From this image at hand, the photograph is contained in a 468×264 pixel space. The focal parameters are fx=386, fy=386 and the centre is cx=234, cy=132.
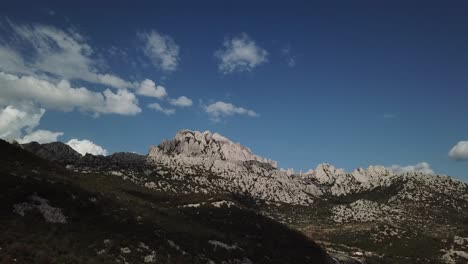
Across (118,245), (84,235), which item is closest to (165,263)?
(118,245)

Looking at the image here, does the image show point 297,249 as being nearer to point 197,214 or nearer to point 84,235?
point 197,214

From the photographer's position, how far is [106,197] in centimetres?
4897

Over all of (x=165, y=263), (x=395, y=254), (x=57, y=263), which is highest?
(x=395, y=254)

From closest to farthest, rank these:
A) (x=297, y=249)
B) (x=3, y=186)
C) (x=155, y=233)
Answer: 1. (x=3, y=186)
2. (x=155, y=233)
3. (x=297, y=249)

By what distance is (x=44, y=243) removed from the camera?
98.3ft

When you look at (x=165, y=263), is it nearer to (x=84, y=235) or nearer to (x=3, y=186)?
(x=84, y=235)

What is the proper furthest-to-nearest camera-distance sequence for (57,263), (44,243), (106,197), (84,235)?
(106,197), (84,235), (44,243), (57,263)

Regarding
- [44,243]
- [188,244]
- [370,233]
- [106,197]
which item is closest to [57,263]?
[44,243]

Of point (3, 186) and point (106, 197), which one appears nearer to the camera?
point (3, 186)

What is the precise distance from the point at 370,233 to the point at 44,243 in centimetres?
19455

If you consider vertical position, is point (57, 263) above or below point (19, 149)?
below

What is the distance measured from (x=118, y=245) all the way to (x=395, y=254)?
163 m

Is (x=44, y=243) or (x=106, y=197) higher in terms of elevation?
(x=106, y=197)

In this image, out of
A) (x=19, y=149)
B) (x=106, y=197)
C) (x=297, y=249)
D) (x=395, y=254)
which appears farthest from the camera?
(x=395, y=254)
